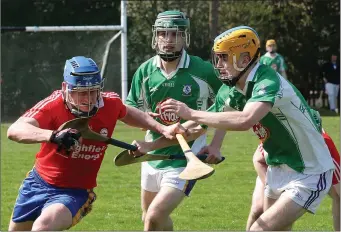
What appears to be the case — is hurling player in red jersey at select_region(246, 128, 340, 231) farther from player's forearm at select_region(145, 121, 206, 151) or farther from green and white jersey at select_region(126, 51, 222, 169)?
player's forearm at select_region(145, 121, 206, 151)

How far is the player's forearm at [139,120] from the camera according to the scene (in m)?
6.74

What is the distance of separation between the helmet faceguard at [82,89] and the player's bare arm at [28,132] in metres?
0.28

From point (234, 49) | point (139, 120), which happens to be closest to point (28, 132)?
point (139, 120)

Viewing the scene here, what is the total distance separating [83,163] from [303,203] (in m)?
1.52

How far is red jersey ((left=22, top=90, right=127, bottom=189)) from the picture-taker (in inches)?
246

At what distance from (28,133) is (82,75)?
1.70 ft

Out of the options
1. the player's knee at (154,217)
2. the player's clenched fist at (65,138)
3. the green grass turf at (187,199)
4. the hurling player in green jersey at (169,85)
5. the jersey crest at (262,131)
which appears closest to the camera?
the player's clenched fist at (65,138)

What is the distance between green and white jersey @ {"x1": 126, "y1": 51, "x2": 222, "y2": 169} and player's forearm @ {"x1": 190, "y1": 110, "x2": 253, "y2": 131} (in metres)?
1.66

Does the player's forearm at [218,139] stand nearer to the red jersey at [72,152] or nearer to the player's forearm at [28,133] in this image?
the red jersey at [72,152]

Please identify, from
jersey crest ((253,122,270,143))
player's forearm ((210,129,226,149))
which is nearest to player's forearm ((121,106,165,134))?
player's forearm ((210,129,226,149))

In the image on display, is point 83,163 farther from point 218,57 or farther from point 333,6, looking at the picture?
point 333,6

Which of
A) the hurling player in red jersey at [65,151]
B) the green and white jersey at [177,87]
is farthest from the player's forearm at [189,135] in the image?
the green and white jersey at [177,87]

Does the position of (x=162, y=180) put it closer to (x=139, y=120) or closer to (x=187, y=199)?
(x=139, y=120)

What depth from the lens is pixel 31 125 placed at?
6062 millimetres
